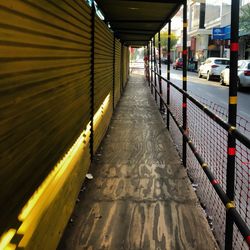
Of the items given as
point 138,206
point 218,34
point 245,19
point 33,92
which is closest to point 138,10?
point 138,206

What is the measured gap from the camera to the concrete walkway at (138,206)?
3395 mm

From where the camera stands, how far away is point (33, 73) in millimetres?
2402

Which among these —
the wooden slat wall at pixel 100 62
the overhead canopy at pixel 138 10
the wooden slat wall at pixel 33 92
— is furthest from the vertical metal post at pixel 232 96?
the overhead canopy at pixel 138 10

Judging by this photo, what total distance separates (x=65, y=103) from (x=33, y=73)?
1.09 metres

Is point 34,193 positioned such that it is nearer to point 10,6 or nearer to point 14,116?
point 14,116

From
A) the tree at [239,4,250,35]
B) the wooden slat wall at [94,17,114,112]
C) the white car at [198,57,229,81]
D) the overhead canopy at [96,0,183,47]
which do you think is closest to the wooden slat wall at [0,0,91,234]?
the wooden slat wall at [94,17,114,112]

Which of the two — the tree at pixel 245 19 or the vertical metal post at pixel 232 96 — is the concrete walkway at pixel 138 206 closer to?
the vertical metal post at pixel 232 96

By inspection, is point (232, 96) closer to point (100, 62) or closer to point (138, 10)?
point (100, 62)

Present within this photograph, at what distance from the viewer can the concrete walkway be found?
3.39 metres

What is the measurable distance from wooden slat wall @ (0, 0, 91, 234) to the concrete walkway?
2.54 ft

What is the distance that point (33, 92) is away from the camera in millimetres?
2406

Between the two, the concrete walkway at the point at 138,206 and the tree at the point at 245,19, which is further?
the tree at the point at 245,19

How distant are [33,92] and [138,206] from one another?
2157 millimetres

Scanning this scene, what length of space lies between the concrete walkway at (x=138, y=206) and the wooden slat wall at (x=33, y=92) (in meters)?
0.77
